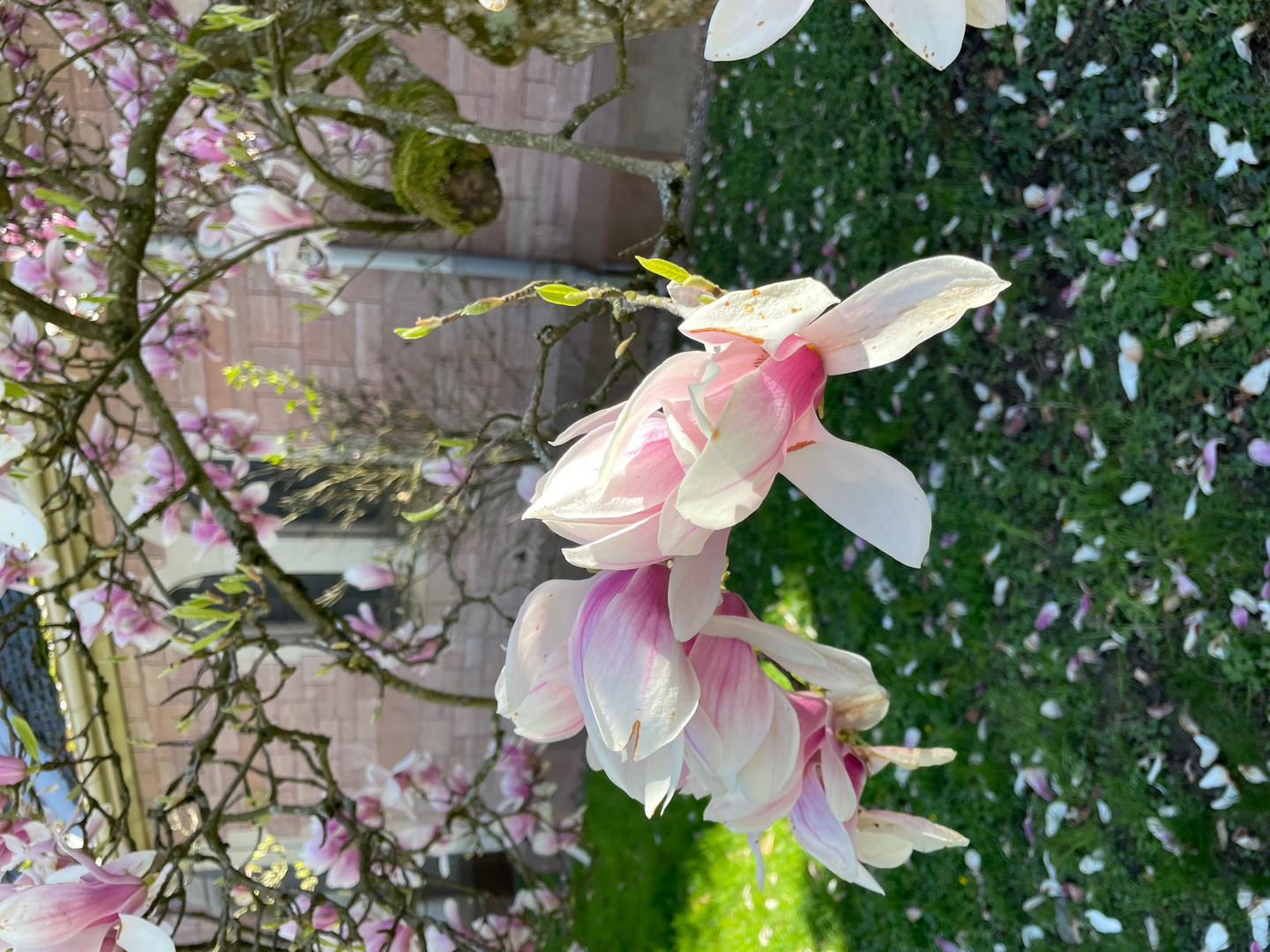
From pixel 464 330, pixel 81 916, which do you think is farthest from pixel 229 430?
pixel 464 330

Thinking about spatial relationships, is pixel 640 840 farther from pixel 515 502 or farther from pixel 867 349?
pixel 867 349

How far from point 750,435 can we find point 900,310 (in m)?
0.09

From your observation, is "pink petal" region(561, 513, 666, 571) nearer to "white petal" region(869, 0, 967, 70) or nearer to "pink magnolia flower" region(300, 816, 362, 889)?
"white petal" region(869, 0, 967, 70)

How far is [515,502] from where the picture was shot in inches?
136

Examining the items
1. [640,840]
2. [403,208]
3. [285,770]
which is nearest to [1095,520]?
[403,208]

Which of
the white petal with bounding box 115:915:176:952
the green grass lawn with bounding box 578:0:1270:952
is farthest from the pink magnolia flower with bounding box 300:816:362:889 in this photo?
the green grass lawn with bounding box 578:0:1270:952

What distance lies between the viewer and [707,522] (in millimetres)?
335

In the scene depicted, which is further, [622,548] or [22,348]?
[22,348]

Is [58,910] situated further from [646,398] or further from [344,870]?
[344,870]

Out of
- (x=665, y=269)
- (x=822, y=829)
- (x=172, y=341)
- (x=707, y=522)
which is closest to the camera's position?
(x=707, y=522)

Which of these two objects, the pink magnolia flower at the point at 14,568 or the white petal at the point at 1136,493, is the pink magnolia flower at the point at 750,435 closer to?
the pink magnolia flower at the point at 14,568

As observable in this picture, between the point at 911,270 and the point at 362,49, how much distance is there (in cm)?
133

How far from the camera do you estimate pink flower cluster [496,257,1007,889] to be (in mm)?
350

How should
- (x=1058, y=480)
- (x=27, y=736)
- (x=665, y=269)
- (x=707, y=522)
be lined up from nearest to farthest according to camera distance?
(x=707, y=522)
(x=665, y=269)
(x=27, y=736)
(x=1058, y=480)
